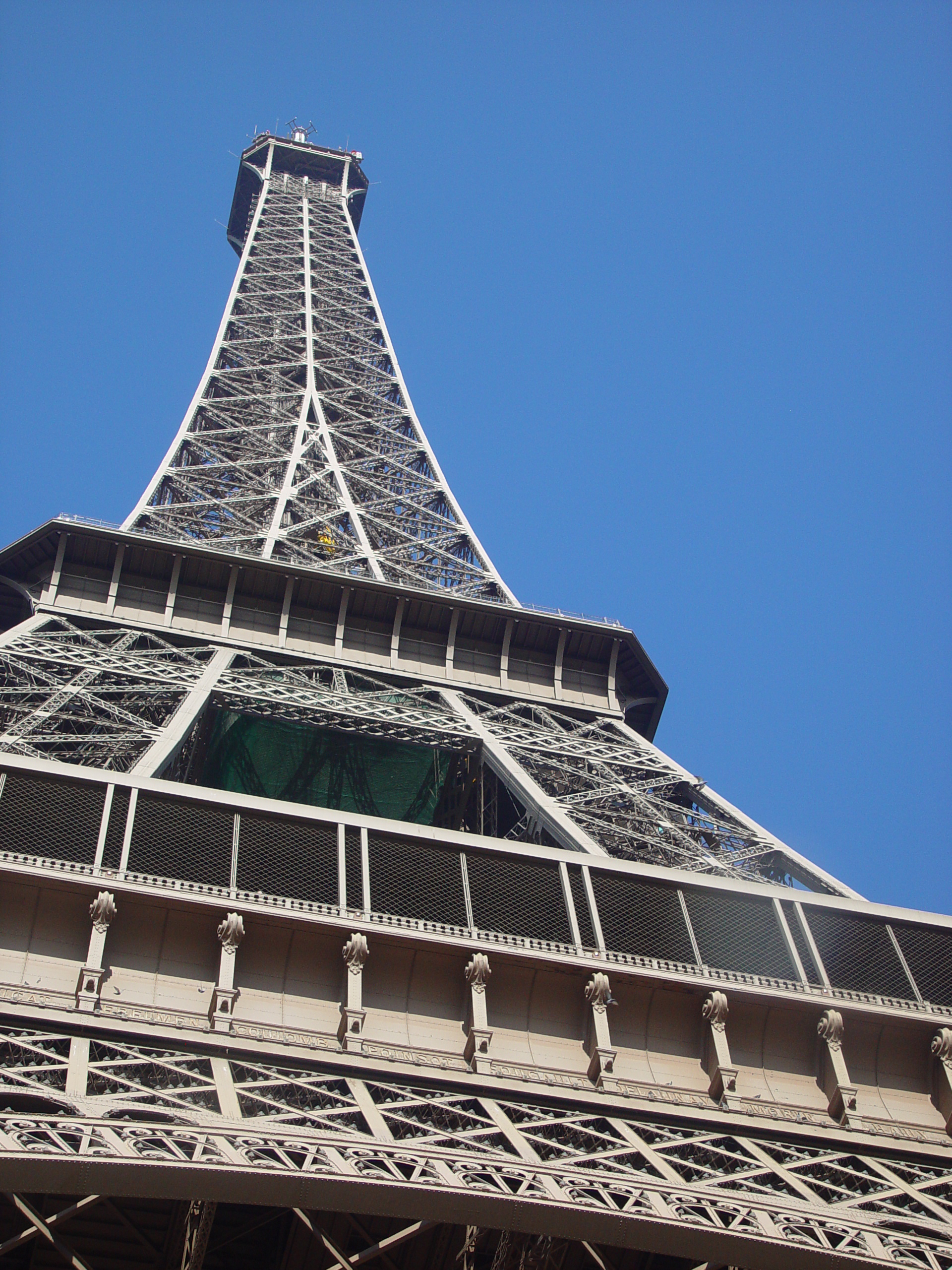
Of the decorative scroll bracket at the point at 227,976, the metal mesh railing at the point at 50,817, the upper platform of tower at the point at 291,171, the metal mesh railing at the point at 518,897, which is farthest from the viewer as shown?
the upper platform of tower at the point at 291,171

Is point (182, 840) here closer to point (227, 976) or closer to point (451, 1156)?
point (227, 976)

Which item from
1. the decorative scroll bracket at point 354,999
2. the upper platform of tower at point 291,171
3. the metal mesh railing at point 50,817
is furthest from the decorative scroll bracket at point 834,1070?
the upper platform of tower at point 291,171

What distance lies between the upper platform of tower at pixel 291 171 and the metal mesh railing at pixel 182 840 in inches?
3076

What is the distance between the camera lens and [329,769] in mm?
38625

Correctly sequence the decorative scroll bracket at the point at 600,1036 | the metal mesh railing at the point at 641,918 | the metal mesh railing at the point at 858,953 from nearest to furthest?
the decorative scroll bracket at the point at 600,1036 → the metal mesh railing at the point at 641,918 → the metal mesh railing at the point at 858,953

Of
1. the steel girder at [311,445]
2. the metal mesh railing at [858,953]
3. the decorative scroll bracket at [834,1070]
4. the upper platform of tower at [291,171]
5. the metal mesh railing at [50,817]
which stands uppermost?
the upper platform of tower at [291,171]

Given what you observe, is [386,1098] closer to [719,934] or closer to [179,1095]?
[179,1095]

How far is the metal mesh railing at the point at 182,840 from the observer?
815 inches

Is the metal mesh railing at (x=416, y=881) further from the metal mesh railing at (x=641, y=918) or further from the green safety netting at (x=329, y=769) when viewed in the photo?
the green safety netting at (x=329, y=769)

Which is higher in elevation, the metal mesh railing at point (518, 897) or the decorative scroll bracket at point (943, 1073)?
the metal mesh railing at point (518, 897)

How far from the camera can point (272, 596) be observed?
140ft

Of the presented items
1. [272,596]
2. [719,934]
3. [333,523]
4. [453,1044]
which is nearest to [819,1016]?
[719,934]

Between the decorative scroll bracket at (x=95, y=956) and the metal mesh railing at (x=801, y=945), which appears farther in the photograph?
the metal mesh railing at (x=801, y=945)

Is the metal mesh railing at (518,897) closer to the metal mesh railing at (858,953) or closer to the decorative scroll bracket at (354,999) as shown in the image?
the decorative scroll bracket at (354,999)
